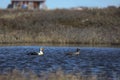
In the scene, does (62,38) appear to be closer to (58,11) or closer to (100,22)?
(100,22)

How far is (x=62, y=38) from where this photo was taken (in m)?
51.5

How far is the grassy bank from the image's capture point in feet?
171

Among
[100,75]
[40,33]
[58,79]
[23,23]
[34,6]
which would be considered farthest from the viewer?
[34,6]

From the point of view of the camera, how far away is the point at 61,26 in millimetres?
62094

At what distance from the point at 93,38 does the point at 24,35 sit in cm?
806

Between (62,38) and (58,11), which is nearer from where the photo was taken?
(62,38)

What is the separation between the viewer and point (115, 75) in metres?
22.8

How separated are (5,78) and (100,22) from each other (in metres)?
48.5

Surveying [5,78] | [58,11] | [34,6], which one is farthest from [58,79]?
[34,6]

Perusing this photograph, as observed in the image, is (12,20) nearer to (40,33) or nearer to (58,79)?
(40,33)

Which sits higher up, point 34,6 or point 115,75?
point 34,6

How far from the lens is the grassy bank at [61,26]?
52062mm

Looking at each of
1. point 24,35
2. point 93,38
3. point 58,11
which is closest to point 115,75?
point 93,38

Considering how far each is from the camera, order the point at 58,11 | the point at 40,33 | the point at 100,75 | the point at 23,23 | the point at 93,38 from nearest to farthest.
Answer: the point at 100,75, the point at 93,38, the point at 40,33, the point at 23,23, the point at 58,11
